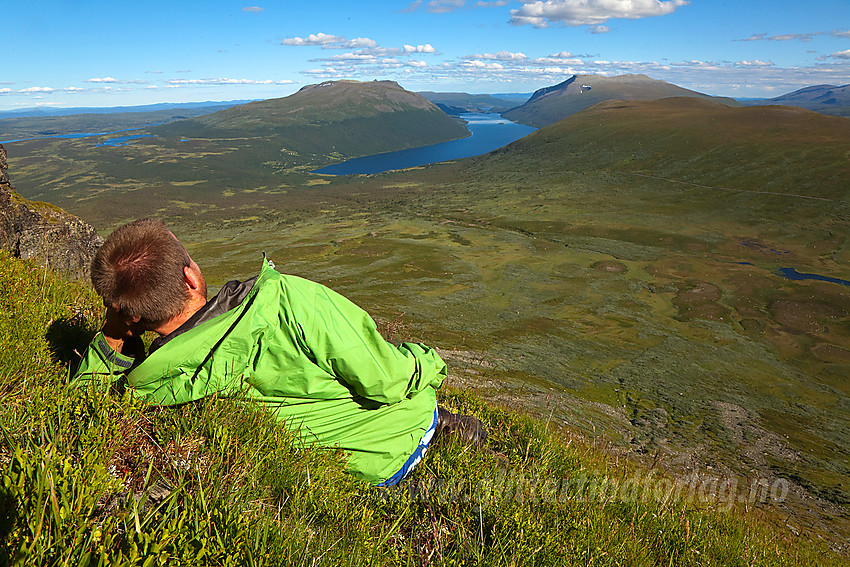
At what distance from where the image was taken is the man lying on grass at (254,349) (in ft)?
10.1

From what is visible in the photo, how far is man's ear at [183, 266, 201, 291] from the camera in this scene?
3254mm

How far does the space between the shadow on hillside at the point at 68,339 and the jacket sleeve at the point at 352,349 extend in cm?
230

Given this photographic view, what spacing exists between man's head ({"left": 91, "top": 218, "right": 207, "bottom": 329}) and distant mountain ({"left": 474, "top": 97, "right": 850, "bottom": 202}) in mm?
140346

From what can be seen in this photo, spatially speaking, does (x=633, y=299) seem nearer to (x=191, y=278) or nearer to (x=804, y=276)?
(x=804, y=276)

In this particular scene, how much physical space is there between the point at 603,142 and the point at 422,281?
490ft

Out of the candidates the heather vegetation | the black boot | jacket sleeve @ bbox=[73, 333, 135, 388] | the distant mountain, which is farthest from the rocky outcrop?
the distant mountain

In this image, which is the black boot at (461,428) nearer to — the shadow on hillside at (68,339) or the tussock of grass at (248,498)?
the tussock of grass at (248,498)

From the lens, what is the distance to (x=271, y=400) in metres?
3.49

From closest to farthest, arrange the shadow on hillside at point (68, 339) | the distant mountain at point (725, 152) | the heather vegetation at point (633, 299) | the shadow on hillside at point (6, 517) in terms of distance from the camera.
A: the shadow on hillside at point (6, 517), the shadow on hillside at point (68, 339), the heather vegetation at point (633, 299), the distant mountain at point (725, 152)

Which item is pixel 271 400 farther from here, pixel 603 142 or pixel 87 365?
pixel 603 142

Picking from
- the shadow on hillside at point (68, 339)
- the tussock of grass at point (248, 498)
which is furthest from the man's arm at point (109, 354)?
the shadow on hillside at point (68, 339)

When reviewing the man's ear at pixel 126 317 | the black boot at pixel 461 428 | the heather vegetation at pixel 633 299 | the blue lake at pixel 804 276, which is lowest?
the blue lake at pixel 804 276

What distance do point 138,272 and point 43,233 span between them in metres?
13.2

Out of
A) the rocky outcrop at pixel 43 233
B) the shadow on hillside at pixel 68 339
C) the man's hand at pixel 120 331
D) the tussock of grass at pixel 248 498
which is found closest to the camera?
the tussock of grass at pixel 248 498
